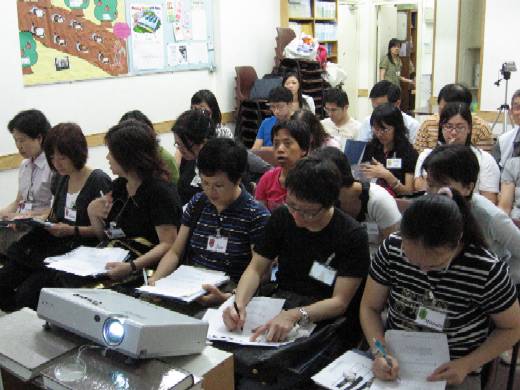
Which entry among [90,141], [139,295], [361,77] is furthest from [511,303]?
[361,77]

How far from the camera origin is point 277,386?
1790 millimetres

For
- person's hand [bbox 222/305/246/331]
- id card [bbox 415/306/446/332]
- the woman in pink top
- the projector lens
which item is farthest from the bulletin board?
id card [bbox 415/306/446/332]

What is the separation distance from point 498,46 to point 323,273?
5428mm

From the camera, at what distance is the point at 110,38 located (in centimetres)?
539

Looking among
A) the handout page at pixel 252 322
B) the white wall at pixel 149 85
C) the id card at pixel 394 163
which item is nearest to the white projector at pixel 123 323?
the handout page at pixel 252 322

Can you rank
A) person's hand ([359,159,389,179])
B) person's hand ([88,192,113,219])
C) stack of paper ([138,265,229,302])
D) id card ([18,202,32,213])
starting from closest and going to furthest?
stack of paper ([138,265,229,302])
person's hand ([88,192,113,219])
person's hand ([359,159,389,179])
id card ([18,202,32,213])

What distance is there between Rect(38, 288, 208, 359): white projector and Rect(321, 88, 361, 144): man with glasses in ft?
11.0

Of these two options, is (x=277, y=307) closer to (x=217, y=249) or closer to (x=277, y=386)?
(x=277, y=386)

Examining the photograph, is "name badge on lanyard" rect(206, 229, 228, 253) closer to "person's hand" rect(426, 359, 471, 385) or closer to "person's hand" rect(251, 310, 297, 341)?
"person's hand" rect(251, 310, 297, 341)

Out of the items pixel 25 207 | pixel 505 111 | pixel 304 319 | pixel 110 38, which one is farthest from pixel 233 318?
pixel 505 111

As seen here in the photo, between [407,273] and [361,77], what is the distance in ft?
29.7

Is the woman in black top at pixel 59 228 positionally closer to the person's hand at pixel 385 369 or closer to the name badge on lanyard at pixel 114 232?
the name badge on lanyard at pixel 114 232

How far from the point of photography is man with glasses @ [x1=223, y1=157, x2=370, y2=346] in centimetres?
199

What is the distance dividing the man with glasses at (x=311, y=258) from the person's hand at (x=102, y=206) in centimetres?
92
